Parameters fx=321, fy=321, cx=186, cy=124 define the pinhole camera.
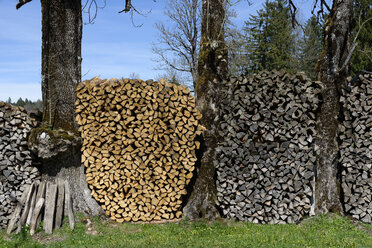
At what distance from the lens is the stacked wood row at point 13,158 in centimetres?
611

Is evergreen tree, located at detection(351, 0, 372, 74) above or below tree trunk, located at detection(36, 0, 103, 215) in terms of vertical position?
above

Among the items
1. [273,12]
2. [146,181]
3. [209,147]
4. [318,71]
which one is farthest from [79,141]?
[273,12]

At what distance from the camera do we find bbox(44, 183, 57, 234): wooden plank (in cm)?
564

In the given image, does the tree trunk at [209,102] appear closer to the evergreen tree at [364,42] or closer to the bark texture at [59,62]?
the bark texture at [59,62]

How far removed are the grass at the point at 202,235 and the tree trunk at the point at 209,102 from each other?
0.38 metres

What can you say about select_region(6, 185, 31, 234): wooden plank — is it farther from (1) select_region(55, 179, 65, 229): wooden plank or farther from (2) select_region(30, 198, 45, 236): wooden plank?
(1) select_region(55, 179, 65, 229): wooden plank

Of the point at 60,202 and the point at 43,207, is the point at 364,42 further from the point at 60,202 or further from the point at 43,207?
the point at 43,207

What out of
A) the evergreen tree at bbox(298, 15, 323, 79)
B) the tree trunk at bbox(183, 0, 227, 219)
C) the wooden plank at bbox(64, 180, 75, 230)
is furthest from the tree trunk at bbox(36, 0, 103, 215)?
the evergreen tree at bbox(298, 15, 323, 79)

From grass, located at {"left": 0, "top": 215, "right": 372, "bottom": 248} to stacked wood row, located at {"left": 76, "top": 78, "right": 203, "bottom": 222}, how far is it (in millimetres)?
438

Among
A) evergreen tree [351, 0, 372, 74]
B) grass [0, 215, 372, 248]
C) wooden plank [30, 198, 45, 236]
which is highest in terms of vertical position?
evergreen tree [351, 0, 372, 74]

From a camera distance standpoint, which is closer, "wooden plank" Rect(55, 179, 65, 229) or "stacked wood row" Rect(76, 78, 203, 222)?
"wooden plank" Rect(55, 179, 65, 229)

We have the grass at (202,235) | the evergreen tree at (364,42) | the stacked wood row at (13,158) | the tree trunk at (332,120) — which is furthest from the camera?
the evergreen tree at (364,42)

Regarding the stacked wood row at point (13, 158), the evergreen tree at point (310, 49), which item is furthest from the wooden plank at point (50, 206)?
the evergreen tree at point (310, 49)

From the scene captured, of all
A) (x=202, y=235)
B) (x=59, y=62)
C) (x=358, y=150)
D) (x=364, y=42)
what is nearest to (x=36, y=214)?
(x=59, y=62)
